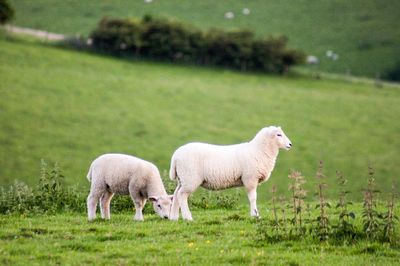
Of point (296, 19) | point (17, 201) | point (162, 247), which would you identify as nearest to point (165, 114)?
point (17, 201)

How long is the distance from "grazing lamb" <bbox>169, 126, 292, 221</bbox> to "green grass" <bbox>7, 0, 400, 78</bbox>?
59644mm

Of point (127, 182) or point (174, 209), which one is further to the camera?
point (174, 209)

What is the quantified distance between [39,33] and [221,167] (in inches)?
2379

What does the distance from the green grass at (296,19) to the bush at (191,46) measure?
7.86 meters

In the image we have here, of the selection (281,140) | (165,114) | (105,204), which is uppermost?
(165,114)

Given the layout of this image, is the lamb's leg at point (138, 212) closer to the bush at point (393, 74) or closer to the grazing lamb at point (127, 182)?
the grazing lamb at point (127, 182)

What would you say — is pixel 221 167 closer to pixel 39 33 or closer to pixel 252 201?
pixel 252 201

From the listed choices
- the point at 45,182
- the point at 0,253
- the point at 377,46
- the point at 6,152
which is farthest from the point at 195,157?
the point at 377,46

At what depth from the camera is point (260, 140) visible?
15102mm

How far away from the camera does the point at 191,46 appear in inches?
2608

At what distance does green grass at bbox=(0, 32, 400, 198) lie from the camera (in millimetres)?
41562

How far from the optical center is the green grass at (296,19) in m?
76.2

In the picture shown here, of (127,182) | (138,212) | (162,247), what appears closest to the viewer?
(162,247)

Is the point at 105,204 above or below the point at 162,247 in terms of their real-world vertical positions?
above
